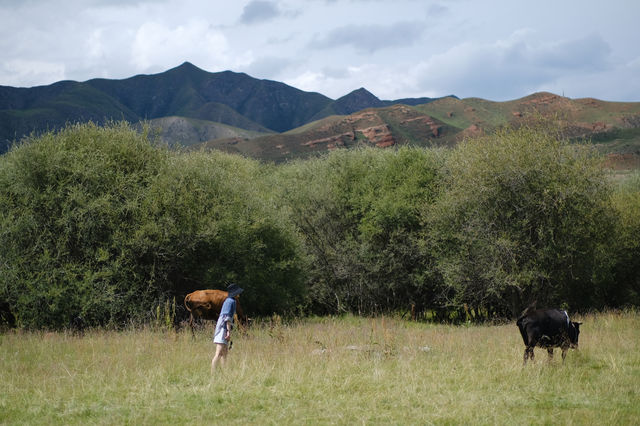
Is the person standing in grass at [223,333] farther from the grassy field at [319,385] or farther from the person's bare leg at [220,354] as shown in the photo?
the grassy field at [319,385]

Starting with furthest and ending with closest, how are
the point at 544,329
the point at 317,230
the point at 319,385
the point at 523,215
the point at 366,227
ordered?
the point at 317,230
the point at 366,227
the point at 523,215
the point at 544,329
the point at 319,385

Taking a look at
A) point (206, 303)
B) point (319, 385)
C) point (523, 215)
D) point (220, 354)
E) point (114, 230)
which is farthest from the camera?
point (523, 215)

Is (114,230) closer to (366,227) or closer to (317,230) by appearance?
(366,227)

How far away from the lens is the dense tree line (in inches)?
762

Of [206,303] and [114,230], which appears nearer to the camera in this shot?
[206,303]

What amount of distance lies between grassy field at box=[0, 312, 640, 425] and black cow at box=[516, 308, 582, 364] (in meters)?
0.42

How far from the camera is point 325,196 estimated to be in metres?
31.6

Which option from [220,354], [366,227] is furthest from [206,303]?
[366,227]

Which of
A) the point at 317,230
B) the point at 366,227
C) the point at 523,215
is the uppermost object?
the point at 523,215

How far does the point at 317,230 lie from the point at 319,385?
2331 cm

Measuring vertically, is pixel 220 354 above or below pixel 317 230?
below

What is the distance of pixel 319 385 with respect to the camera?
29.6 ft

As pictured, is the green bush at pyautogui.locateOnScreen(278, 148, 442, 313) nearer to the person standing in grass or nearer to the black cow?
the black cow

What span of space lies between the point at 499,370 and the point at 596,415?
2.66 meters
